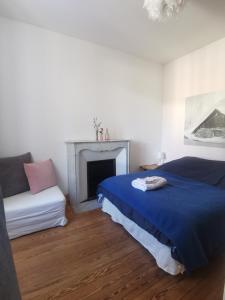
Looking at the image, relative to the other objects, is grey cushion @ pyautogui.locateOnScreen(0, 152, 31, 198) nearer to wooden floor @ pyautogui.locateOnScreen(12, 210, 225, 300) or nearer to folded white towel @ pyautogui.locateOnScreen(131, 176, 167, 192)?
wooden floor @ pyautogui.locateOnScreen(12, 210, 225, 300)

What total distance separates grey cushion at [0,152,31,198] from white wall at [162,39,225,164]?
2.79 metres

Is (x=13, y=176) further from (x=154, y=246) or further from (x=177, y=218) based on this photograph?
(x=177, y=218)

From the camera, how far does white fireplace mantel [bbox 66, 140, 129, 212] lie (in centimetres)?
270

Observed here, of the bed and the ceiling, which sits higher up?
the ceiling

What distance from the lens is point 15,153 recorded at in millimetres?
2518

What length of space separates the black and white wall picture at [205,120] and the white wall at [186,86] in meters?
0.11

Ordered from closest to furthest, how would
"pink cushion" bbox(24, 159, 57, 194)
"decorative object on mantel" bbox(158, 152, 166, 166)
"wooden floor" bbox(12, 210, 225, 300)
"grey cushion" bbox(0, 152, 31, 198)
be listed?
1. "wooden floor" bbox(12, 210, 225, 300)
2. "grey cushion" bbox(0, 152, 31, 198)
3. "pink cushion" bbox(24, 159, 57, 194)
4. "decorative object on mantel" bbox(158, 152, 166, 166)

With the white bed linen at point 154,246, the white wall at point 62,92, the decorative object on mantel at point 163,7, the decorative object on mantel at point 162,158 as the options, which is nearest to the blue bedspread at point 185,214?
the white bed linen at point 154,246

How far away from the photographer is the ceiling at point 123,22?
2.00m

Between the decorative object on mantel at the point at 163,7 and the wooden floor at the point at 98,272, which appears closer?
the wooden floor at the point at 98,272

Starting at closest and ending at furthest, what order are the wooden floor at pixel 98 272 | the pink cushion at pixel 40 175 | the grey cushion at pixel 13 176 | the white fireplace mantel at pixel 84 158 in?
the wooden floor at pixel 98 272
the grey cushion at pixel 13 176
the pink cushion at pixel 40 175
the white fireplace mantel at pixel 84 158

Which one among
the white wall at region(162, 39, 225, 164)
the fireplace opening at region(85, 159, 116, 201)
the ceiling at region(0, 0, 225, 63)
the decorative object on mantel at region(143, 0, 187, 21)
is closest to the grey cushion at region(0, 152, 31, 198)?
the fireplace opening at region(85, 159, 116, 201)

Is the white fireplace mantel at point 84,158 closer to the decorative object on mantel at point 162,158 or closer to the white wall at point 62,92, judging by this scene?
the white wall at point 62,92

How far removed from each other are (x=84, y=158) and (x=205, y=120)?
2.13 metres
